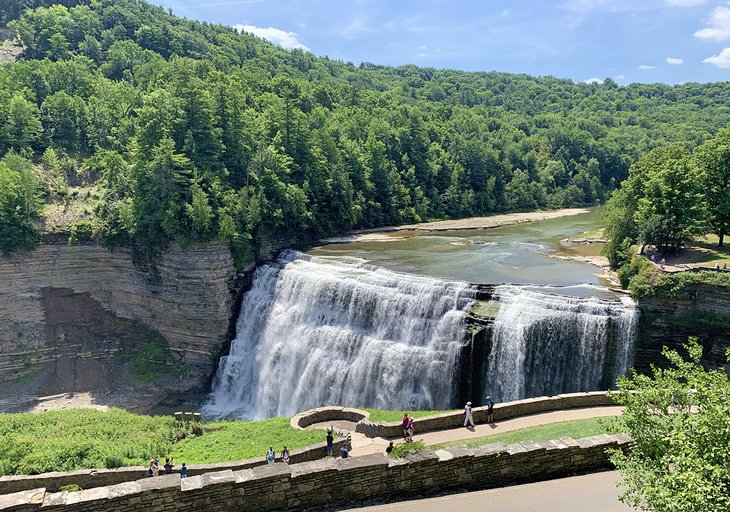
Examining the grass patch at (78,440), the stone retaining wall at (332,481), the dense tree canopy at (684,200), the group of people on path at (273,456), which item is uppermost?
the dense tree canopy at (684,200)

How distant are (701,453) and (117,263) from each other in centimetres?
3771

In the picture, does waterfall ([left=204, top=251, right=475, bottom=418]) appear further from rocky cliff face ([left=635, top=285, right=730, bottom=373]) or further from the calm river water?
rocky cliff face ([left=635, top=285, right=730, bottom=373])

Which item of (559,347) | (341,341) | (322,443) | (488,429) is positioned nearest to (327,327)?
(341,341)

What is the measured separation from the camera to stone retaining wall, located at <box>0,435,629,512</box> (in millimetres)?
9195

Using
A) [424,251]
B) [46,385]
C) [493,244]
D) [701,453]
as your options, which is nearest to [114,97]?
[46,385]

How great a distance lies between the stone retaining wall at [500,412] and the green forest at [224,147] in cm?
2088

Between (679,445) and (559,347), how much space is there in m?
17.5

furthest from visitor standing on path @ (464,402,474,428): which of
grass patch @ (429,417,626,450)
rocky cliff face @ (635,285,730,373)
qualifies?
rocky cliff face @ (635,285,730,373)

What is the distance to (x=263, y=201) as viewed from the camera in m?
41.2

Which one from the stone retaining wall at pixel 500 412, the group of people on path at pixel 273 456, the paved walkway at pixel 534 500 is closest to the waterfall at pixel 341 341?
the stone retaining wall at pixel 500 412

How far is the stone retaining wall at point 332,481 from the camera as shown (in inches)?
362

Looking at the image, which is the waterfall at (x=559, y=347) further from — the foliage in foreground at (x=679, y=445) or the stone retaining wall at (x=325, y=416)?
the foliage in foreground at (x=679, y=445)

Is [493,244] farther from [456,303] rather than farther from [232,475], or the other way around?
[232,475]

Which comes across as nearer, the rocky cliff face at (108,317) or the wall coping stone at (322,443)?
the wall coping stone at (322,443)
